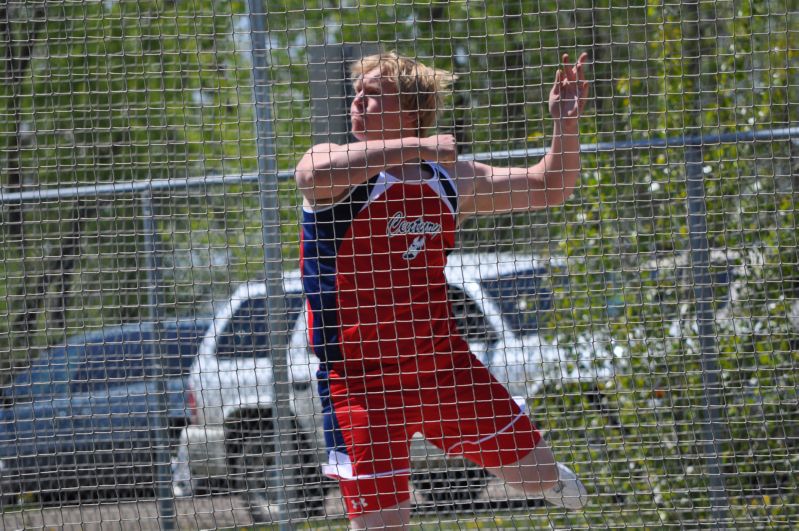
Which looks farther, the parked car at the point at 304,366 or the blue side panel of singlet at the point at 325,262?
the parked car at the point at 304,366

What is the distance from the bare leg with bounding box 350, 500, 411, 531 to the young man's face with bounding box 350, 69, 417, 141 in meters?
1.10

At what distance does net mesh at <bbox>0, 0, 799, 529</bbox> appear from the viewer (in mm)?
3162

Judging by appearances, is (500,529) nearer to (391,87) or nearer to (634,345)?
(634,345)

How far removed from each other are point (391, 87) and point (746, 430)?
2.01 m

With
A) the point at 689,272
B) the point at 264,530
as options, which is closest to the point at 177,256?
the point at 264,530

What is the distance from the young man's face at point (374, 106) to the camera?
2773 mm

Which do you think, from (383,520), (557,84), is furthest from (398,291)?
(557,84)

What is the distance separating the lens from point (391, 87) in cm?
281

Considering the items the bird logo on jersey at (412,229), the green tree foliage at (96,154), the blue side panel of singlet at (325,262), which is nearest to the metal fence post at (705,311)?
the bird logo on jersey at (412,229)

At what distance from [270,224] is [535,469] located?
1.17 m

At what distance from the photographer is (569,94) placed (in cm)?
283

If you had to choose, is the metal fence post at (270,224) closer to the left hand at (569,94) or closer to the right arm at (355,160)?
the right arm at (355,160)

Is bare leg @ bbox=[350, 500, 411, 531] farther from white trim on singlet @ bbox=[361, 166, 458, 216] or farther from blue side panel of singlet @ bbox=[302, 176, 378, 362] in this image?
white trim on singlet @ bbox=[361, 166, 458, 216]

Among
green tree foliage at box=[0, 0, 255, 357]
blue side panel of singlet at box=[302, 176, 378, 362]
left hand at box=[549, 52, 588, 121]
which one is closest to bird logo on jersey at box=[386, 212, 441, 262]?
blue side panel of singlet at box=[302, 176, 378, 362]
